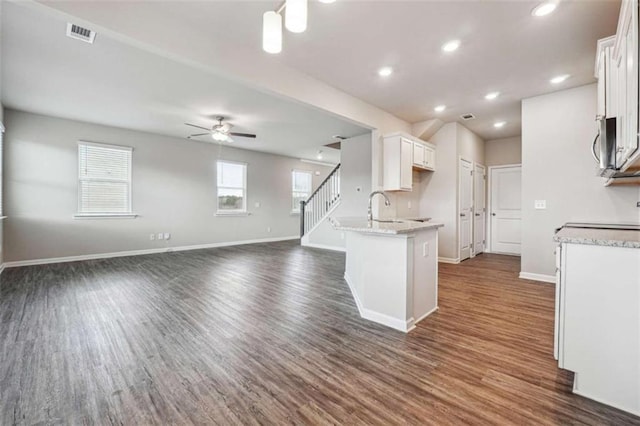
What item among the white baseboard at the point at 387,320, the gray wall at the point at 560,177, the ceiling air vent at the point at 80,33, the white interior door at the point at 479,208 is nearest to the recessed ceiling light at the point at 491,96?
the gray wall at the point at 560,177

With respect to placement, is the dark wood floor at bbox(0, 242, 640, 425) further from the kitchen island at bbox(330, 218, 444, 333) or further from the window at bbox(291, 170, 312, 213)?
the window at bbox(291, 170, 312, 213)

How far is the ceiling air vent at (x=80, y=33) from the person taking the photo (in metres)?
2.69

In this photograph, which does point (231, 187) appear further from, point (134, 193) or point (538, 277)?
point (538, 277)

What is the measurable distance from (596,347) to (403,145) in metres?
3.90

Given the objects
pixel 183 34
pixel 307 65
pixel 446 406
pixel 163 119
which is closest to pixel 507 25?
pixel 307 65

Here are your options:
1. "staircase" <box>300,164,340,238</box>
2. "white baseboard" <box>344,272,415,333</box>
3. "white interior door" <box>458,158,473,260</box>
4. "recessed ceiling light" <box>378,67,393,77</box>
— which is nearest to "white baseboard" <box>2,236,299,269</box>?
Result: "staircase" <box>300,164,340,238</box>

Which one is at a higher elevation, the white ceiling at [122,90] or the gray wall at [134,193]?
the white ceiling at [122,90]

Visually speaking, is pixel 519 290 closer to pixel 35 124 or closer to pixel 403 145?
pixel 403 145

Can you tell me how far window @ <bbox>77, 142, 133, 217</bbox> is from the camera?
5711 millimetres

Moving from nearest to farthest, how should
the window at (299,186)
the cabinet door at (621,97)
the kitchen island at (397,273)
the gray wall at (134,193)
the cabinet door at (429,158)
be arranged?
the cabinet door at (621,97) → the kitchen island at (397,273) → the gray wall at (134,193) → the cabinet door at (429,158) → the window at (299,186)

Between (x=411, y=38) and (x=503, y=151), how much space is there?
541 cm

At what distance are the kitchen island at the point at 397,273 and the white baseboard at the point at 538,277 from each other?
7.82 feet

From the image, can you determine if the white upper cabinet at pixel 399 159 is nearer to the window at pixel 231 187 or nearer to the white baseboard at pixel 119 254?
the window at pixel 231 187

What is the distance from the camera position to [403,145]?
16.3 ft
